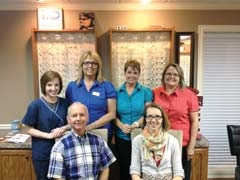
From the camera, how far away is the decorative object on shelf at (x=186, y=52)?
10.6 ft

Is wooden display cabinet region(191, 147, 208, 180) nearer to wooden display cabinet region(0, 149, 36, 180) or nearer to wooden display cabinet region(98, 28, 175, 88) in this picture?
wooden display cabinet region(98, 28, 175, 88)

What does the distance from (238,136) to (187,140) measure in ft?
2.83

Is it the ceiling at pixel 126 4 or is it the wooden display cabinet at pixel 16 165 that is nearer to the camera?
the wooden display cabinet at pixel 16 165

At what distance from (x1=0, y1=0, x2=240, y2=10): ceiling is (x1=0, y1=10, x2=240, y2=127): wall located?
51mm

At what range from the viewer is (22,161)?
2.68 metres

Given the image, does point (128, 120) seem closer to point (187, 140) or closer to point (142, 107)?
point (142, 107)

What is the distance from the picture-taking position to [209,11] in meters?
3.24

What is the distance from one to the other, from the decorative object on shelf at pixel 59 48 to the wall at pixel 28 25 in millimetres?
135

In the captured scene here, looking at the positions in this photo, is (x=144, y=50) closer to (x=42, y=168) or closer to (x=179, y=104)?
(x=179, y=104)

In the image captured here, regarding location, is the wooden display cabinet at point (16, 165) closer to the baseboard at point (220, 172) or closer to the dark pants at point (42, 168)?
the dark pants at point (42, 168)

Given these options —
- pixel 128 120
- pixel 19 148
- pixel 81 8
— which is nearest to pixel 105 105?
pixel 128 120

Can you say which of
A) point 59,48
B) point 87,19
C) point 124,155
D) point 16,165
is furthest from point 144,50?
point 16,165

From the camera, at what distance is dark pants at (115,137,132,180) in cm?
233

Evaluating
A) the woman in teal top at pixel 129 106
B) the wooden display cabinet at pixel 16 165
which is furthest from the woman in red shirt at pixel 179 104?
the wooden display cabinet at pixel 16 165
